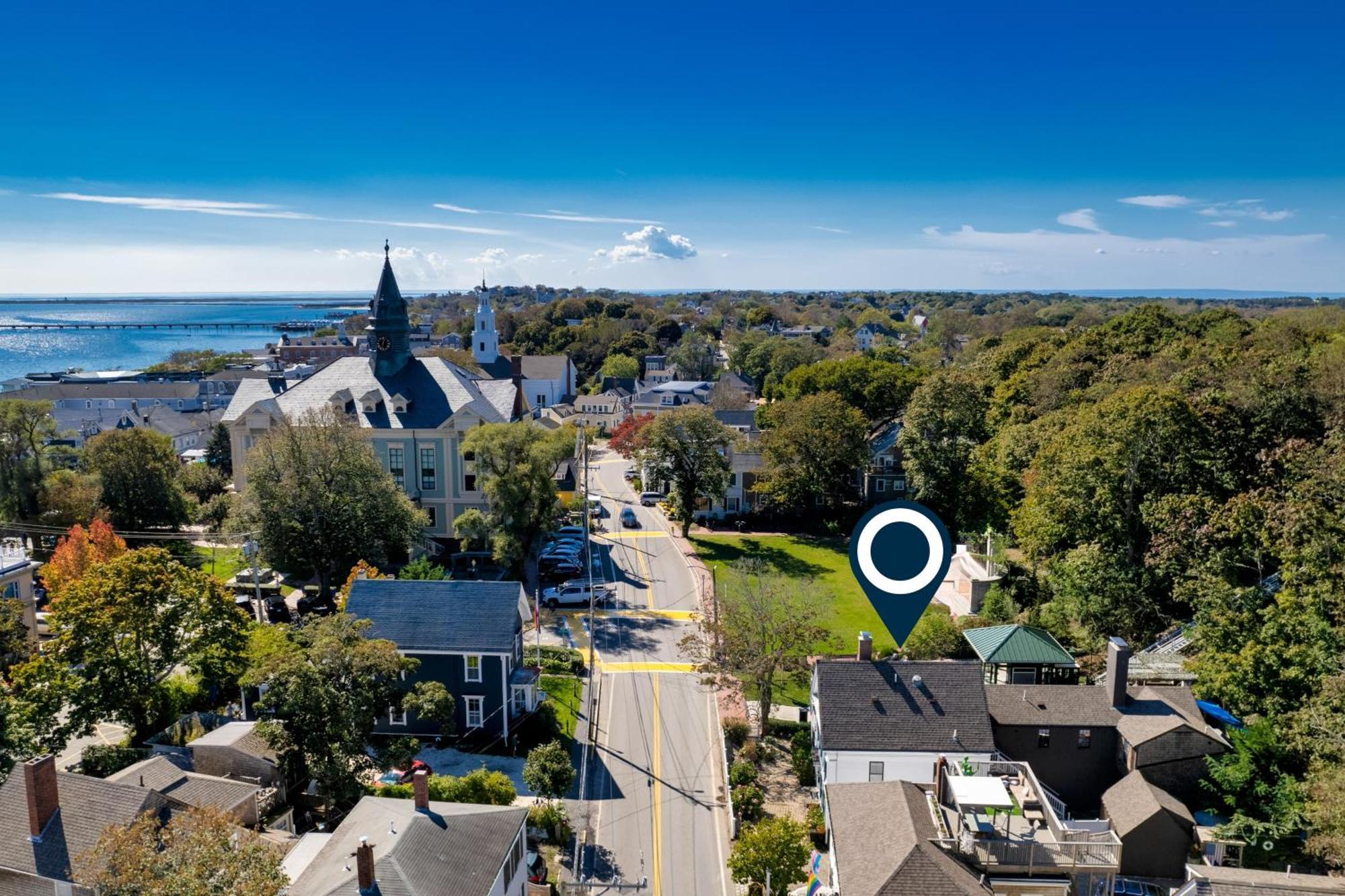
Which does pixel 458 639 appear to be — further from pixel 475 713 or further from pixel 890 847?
pixel 890 847

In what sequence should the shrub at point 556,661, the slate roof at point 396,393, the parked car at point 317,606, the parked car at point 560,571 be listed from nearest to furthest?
the shrub at point 556,661 → the parked car at point 317,606 → the parked car at point 560,571 → the slate roof at point 396,393

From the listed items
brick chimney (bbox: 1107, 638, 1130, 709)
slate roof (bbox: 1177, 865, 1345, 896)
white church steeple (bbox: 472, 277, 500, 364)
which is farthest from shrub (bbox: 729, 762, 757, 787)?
white church steeple (bbox: 472, 277, 500, 364)

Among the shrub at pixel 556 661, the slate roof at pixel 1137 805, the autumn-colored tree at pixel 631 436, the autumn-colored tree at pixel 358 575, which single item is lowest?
the shrub at pixel 556 661

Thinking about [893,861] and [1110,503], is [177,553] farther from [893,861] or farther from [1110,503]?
[1110,503]

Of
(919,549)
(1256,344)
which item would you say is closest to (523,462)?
(919,549)

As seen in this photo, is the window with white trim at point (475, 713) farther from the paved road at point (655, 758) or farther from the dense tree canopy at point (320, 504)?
the dense tree canopy at point (320, 504)

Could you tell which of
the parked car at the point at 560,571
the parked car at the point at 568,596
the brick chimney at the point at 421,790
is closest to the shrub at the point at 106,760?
the brick chimney at the point at 421,790

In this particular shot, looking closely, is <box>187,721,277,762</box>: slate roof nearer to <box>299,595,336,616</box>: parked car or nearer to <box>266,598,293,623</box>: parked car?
<box>266,598,293,623</box>: parked car
